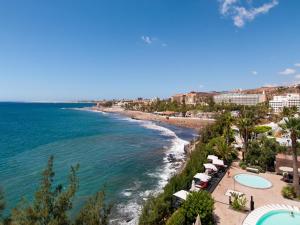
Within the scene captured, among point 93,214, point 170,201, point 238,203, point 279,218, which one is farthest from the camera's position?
point 170,201

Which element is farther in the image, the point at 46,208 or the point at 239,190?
the point at 239,190

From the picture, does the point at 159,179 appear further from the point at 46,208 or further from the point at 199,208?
the point at 46,208

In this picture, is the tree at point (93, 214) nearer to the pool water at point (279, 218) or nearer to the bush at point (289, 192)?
the pool water at point (279, 218)

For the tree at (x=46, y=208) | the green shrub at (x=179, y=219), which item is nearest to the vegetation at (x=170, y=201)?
the green shrub at (x=179, y=219)

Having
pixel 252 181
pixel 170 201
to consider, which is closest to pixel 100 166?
pixel 170 201

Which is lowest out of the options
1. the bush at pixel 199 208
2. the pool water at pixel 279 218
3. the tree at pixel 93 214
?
the pool water at pixel 279 218

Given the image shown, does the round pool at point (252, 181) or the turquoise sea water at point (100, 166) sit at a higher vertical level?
the round pool at point (252, 181)

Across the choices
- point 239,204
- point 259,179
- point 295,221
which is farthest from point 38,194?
point 259,179
